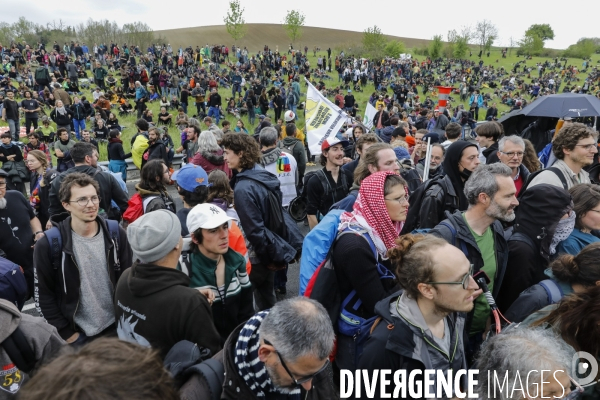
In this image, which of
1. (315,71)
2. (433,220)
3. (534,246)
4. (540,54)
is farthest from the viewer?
(540,54)

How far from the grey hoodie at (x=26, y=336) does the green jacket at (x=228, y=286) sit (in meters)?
0.83

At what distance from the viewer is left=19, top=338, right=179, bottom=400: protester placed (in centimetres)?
91

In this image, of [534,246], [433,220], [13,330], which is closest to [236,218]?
[433,220]

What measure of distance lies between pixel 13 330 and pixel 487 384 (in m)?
2.11

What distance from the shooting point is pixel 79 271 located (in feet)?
9.30

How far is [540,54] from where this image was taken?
69.8 m

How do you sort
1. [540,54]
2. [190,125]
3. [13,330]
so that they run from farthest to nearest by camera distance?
[540,54] < [190,125] < [13,330]

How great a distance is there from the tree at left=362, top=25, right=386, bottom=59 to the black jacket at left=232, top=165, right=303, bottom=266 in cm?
4990

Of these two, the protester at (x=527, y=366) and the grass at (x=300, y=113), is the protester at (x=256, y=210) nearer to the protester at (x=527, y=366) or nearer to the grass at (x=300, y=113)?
the protester at (x=527, y=366)

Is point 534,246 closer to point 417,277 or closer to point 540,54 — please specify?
point 417,277

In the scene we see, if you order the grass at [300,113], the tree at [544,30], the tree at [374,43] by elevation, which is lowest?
the grass at [300,113]

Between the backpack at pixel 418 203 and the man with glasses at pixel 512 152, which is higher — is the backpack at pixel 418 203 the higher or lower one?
the lower one

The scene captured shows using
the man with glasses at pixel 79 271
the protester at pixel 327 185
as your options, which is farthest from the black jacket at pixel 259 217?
the man with glasses at pixel 79 271

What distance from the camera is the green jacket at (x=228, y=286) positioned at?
2707mm
